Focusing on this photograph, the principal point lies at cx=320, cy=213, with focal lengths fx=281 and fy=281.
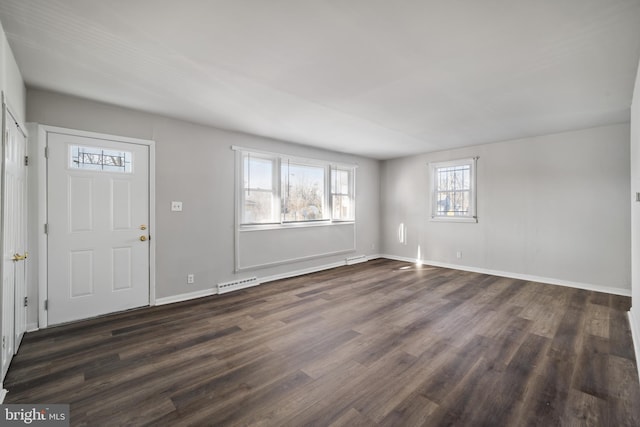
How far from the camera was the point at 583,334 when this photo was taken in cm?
297

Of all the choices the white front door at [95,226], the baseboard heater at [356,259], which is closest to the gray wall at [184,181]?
the white front door at [95,226]

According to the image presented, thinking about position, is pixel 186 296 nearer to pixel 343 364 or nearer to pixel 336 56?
pixel 343 364

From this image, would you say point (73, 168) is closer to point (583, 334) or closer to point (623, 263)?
point (583, 334)

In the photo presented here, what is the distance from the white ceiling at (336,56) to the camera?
73.4 inches

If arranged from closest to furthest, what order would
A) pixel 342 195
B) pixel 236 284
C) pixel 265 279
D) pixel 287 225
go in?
pixel 236 284
pixel 265 279
pixel 287 225
pixel 342 195

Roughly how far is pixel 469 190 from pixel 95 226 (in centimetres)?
635

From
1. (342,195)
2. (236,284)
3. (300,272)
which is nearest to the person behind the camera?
(236,284)

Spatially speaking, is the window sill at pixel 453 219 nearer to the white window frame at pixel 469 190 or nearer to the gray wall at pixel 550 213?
the white window frame at pixel 469 190

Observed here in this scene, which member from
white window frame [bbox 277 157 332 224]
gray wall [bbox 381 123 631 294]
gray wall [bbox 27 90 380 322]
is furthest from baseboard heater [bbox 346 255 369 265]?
gray wall [bbox 27 90 380 322]

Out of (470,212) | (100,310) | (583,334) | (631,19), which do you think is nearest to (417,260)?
(470,212)

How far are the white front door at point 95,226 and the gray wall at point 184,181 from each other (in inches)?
7.6

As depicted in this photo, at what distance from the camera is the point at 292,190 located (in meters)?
5.45

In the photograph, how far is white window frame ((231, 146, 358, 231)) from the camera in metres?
4.68

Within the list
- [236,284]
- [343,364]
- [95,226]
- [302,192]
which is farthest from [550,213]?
[95,226]
